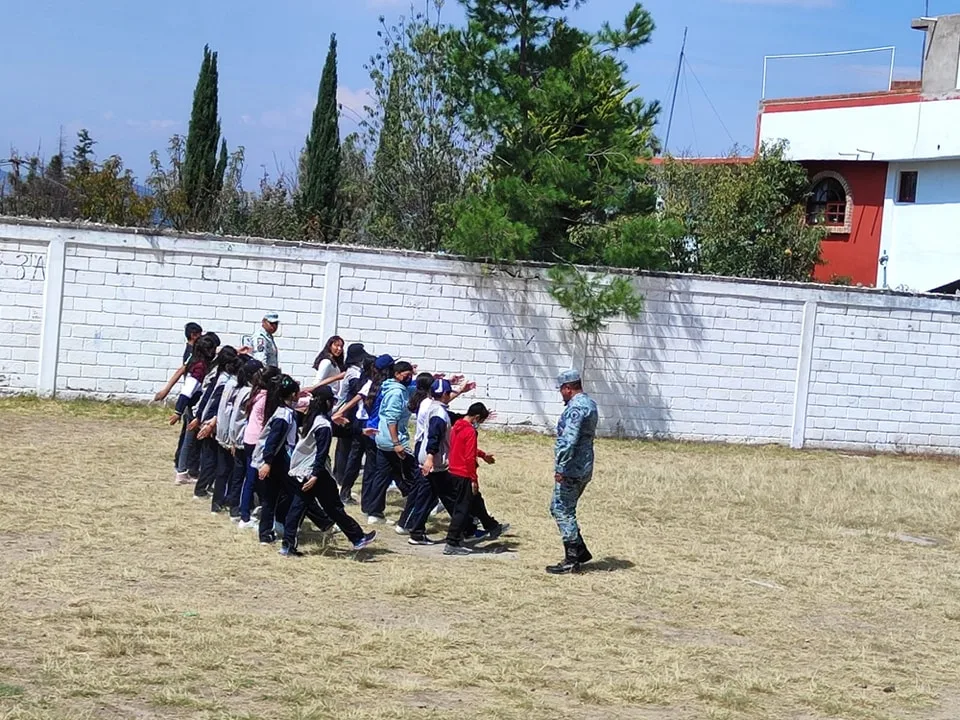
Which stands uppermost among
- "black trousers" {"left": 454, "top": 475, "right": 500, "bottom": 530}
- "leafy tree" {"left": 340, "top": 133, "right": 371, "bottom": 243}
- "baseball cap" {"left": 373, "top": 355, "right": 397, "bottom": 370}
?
"leafy tree" {"left": 340, "top": 133, "right": 371, "bottom": 243}

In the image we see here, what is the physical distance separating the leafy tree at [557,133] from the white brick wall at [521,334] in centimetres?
84

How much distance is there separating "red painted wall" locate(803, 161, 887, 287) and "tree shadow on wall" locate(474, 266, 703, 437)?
1116 centimetres

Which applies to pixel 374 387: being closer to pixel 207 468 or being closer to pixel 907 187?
pixel 207 468

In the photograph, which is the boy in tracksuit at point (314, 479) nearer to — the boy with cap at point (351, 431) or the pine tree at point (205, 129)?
the boy with cap at point (351, 431)

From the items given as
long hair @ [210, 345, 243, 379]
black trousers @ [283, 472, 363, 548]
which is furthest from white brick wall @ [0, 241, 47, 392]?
black trousers @ [283, 472, 363, 548]

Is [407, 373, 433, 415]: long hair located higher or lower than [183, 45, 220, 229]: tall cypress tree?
lower

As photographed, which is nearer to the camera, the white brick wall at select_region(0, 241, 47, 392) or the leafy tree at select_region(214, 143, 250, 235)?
the white brick wall at select_region(0, 241, 47, 392)

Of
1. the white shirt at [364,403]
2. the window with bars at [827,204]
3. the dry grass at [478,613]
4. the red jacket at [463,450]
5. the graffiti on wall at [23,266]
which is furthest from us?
the window with bars at [827,204]

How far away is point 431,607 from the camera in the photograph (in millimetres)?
9211

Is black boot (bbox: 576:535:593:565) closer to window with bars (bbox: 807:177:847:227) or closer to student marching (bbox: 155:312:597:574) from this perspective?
student marching (bbox: 155:312:597:574)

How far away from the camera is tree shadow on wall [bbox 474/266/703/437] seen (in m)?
19.5

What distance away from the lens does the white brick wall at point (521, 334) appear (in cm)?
1852

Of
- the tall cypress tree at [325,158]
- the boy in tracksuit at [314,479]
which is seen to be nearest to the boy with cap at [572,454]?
the boy in tracksuit at [314,479]

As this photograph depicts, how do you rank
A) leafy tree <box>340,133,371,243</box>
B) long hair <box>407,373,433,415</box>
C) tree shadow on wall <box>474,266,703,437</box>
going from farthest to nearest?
1. leafy tree <box>340,133,371,243</box>
2. tree shadow on wall <box>474,266,703,437</box>
3. long hair <box>407,373,433,415</box>
